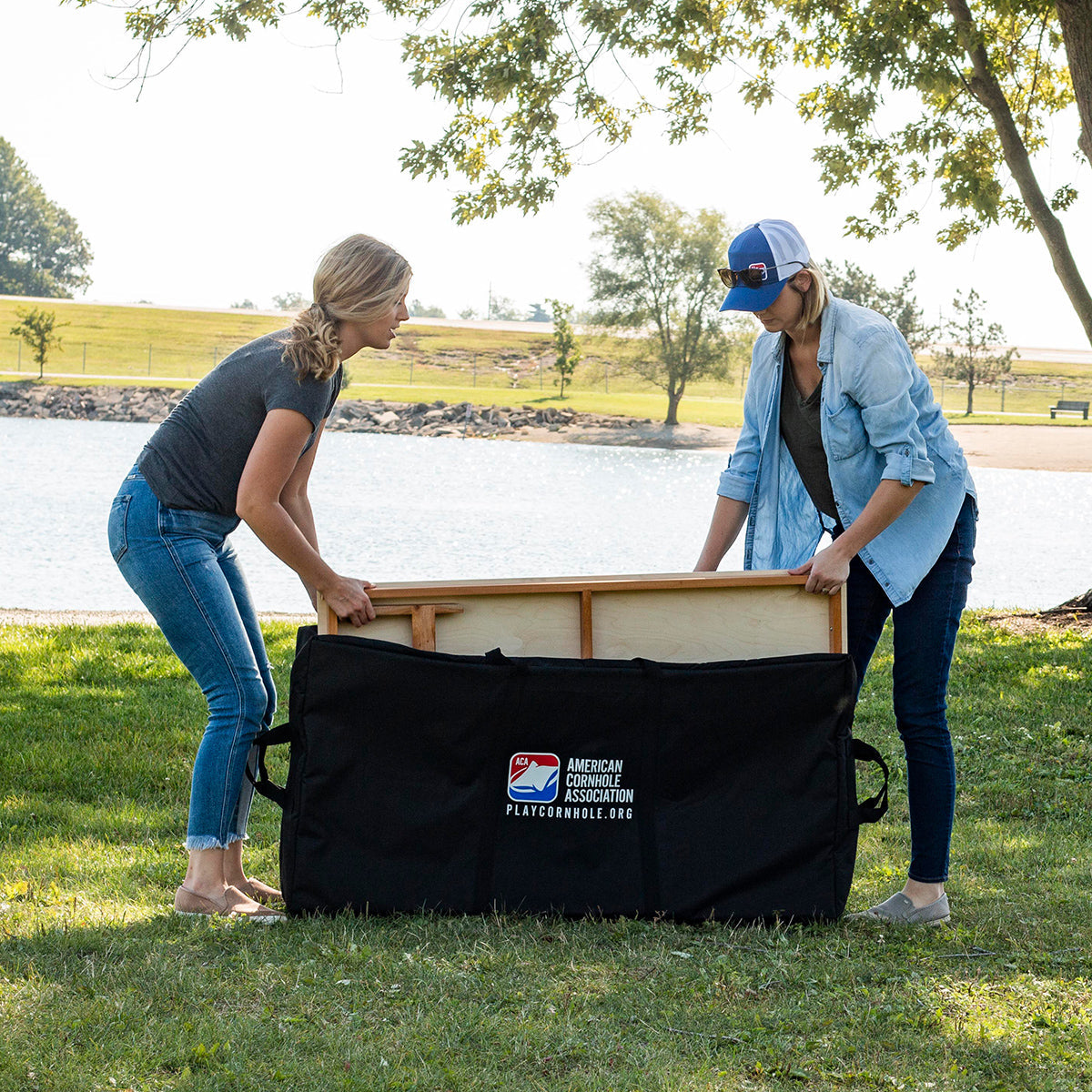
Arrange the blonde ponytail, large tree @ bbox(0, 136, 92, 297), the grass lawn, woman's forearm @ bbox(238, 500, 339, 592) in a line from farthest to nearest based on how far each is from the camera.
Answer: large tree @ bbox(0, 136, 92, 297), the blonde ponytail, woman's forearm @ bbox(238, 500, 339, 592), the grass lawn

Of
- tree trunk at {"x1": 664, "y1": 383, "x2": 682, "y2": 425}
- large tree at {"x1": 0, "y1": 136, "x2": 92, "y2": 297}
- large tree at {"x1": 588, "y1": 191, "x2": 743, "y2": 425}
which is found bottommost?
tree trunk at {"x1": 664, "y1": 383, "x2": 682, "y2": 425}

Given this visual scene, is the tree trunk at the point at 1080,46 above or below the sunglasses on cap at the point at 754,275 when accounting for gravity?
above

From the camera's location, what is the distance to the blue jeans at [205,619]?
3016mm

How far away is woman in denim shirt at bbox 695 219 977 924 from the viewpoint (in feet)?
10.1

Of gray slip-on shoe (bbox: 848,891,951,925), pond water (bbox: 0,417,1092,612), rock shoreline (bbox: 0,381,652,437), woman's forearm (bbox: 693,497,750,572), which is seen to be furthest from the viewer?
rock shoreline (bbox: 0,381,652,437)

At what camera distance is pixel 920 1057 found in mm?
2379

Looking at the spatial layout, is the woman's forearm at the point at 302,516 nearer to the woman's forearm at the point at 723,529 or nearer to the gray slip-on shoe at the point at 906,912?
the woman's forearm at the point at 723,529

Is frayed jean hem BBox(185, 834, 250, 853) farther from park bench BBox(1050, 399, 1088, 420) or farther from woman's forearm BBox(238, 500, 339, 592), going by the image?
park bench BBox(1050, 399, 1088, 420)

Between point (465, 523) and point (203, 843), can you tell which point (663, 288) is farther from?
point (203, 843)

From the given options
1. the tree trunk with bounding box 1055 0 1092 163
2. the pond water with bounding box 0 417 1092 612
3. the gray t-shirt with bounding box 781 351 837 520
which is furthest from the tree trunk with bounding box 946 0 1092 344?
the gray t-shirt with bounding box 781 351 837 520

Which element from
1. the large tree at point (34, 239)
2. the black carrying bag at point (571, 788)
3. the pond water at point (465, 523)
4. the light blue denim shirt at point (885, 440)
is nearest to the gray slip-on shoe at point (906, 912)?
the black carrying bag at point (571, 788)

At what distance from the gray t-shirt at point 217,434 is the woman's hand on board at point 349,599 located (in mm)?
371

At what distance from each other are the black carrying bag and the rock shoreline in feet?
157

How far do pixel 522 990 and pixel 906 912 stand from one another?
4.06ft
